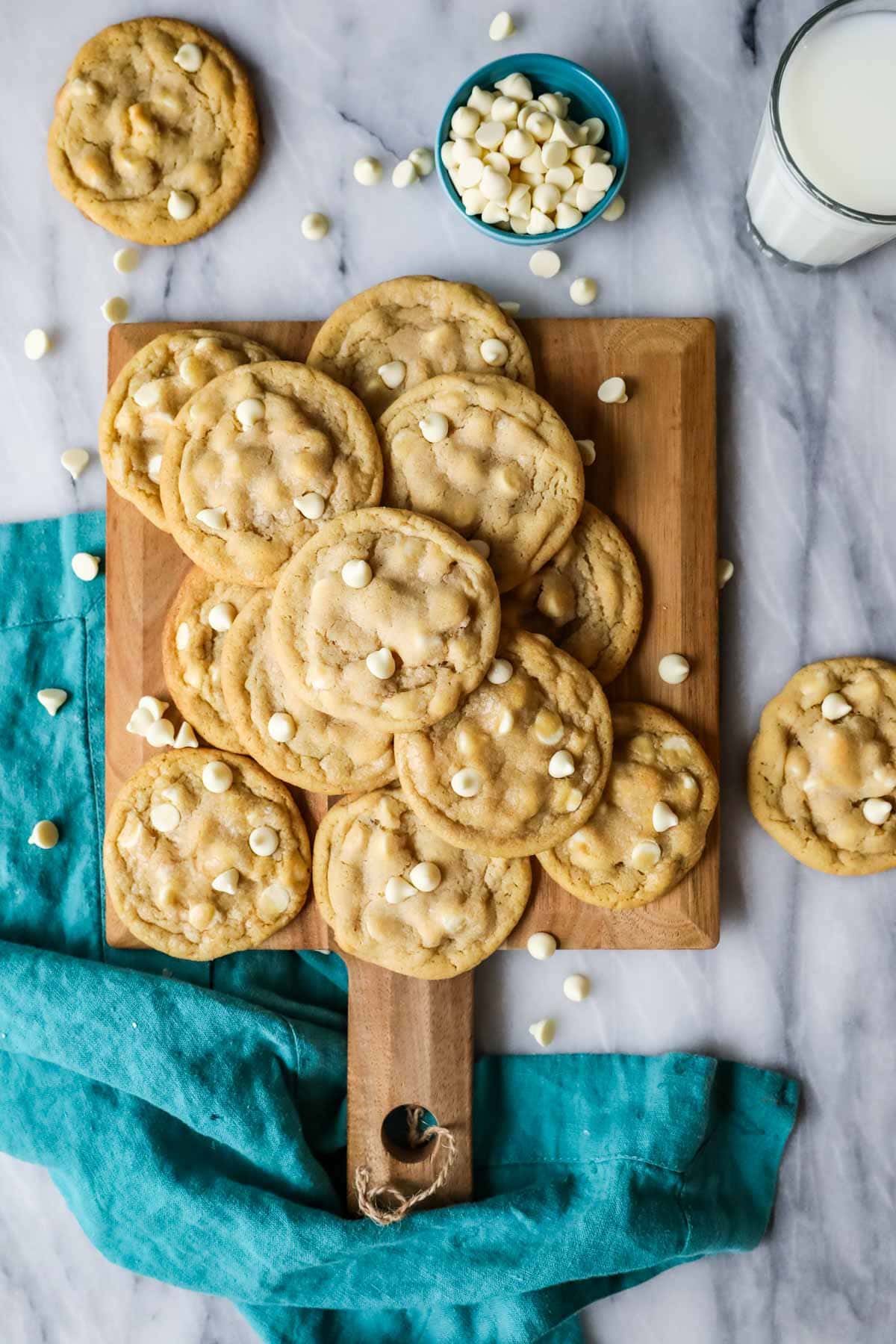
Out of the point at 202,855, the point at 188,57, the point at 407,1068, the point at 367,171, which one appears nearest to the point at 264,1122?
the point at 407,1068

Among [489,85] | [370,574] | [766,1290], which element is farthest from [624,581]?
[766,1290]

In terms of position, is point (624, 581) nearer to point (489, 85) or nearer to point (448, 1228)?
point (489, 85)

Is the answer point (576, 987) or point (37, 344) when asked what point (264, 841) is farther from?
point (37, 344)

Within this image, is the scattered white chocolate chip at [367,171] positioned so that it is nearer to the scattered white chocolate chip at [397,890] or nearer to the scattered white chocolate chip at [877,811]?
the scattered white chocolate chip at [397,890]

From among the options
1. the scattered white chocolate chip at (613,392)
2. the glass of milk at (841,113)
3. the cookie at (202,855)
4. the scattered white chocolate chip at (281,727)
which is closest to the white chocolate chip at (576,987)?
the cookie at (202,855)

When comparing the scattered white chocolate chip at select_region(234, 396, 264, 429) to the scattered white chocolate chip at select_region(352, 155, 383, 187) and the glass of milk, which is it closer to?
the scattered white chocolate chip at select_region(352, 155, 383, 187)

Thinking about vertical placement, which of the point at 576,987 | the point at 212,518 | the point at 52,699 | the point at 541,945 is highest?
the point at 212,518
